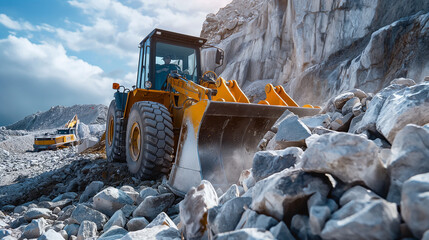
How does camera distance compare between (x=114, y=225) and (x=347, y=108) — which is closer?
(x=114, y=225)

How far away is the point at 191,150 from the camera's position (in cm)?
330

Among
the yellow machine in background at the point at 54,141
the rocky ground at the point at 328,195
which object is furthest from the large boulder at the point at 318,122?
the yellow machine in background at the point at 54,141

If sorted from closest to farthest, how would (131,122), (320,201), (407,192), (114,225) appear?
(407,192) < (320,201) < (114,225) < (131,122)

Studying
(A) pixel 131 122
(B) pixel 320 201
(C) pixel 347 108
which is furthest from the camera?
(A) pixel 131 122

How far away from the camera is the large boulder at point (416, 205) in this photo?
0.89 metres

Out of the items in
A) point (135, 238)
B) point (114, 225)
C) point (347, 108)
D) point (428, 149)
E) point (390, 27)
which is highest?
point (390, 27)

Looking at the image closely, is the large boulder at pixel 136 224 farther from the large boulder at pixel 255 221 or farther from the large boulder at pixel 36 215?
the large boulder at pixel 36 215

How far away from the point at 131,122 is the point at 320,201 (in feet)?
12.3

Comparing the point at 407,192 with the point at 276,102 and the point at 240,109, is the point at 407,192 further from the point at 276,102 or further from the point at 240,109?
the point at 276,102

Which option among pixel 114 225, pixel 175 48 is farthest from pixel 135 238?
pixel 175 48

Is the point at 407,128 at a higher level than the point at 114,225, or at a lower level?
higher

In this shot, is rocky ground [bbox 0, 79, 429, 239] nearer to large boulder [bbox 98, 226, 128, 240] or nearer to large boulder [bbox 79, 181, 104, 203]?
large boulder [bbox 98, 226, 128, 240]

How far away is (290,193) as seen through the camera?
123 centimetres

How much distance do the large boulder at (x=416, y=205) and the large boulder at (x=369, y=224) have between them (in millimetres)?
44
